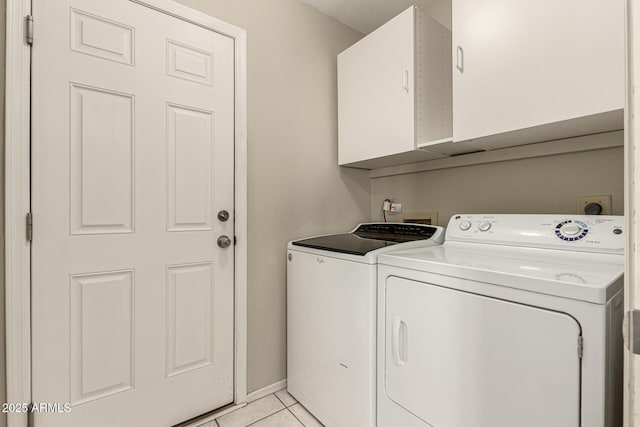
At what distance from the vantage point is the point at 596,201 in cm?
126

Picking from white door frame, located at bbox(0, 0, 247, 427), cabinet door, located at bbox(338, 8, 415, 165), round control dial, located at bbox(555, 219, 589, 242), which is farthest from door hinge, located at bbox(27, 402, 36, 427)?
round control dial, located at bbox(555, 219, 589, 242)

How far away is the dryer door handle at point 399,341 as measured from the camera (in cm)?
109

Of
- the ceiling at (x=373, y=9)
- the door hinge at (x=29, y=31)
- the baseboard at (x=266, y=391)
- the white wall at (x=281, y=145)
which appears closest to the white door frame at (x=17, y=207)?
the door hinge at (x=29, y=31)

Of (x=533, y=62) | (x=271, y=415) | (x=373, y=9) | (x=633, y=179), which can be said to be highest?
(x=373, y=9)

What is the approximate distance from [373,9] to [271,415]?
2572 mm

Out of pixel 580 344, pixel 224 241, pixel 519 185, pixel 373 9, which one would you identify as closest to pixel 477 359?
pixel 580 344

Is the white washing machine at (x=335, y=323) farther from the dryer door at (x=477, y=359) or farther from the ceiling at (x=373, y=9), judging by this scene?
the ceiling at (x=373, y=9)

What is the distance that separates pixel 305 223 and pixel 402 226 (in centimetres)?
62

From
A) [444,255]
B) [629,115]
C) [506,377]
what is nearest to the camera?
[629,115]

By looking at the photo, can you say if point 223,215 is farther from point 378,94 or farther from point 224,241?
point 378,94

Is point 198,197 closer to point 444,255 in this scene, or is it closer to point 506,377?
point 444,255

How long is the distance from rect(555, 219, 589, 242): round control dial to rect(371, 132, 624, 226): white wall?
30 centimetres

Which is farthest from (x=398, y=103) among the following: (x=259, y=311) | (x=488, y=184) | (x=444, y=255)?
(x=259, y=311)

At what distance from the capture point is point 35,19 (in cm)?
112
